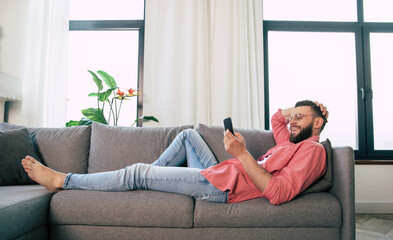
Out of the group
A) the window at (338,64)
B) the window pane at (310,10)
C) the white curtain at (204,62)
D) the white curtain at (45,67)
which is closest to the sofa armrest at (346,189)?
the white curtain at (204,62)

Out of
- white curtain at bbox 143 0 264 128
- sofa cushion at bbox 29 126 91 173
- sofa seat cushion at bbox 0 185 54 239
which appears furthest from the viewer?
white curtain at bbox 143 0 264 128

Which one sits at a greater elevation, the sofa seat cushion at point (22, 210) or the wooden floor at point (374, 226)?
the sofa seat cushion at point (22, 210)

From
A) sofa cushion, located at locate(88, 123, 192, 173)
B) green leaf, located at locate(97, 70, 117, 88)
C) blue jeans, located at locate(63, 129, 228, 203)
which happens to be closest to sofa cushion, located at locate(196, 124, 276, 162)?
sofa cushion, located at locate(88, 123, 192, 173)

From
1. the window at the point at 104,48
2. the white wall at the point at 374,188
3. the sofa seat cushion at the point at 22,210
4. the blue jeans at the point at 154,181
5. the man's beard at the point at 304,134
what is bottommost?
the white wall at the point at 374,188

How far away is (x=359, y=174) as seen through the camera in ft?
9.18

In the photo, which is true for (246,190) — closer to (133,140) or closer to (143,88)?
(133,140)

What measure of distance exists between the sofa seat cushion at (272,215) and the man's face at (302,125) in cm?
40

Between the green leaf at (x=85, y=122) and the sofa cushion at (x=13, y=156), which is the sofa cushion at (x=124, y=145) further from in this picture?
the green leaf at (x=85, y=122)

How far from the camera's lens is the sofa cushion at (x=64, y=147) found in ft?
6.26

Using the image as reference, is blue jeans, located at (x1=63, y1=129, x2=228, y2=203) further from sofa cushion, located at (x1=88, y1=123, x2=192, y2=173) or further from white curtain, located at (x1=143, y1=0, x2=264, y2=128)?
white curtain, located at (x1=143, y1=0, x2=264, y2=128)

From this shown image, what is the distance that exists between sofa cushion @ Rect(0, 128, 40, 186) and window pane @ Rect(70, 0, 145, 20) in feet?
6.16

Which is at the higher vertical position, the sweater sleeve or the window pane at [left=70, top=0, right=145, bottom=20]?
the window pane at [left=70, top=0, right=145, bottom=20]

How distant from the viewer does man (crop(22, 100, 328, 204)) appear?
1323 millimetres

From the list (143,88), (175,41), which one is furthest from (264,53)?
(143,88)
